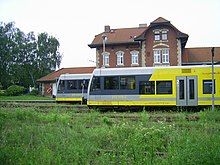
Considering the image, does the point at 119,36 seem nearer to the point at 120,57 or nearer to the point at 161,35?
the point at 120,57

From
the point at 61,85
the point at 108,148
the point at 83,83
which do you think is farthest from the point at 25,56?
the point at 108,148

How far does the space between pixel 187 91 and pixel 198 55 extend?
85.3ft

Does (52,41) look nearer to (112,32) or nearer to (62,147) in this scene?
(112,32)

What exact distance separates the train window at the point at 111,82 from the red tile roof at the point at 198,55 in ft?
76.1

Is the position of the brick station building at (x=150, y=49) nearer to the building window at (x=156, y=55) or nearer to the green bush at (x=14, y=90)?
the building window at (x=156, y=55)

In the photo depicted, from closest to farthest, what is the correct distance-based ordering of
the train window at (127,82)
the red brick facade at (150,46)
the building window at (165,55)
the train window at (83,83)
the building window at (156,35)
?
the train window at (127,82)
the train window at (83,83)
the red brick facade at (150,46)
the building window at (165,55)
the building window at (156,35)

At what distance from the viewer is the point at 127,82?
1636 centimetres

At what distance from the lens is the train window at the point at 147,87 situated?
52.0 ft

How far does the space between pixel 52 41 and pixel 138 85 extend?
→ 48540 millimetres

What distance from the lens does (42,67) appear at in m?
58.8

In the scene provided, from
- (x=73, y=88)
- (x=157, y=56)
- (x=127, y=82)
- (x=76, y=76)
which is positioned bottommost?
(x=73, y=88)

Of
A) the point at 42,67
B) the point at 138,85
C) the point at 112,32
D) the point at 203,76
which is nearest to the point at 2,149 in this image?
the point at 138,85

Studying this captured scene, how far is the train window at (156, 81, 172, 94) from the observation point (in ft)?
51.0

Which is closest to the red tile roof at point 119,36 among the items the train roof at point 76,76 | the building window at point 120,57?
the building window at point 120,57
